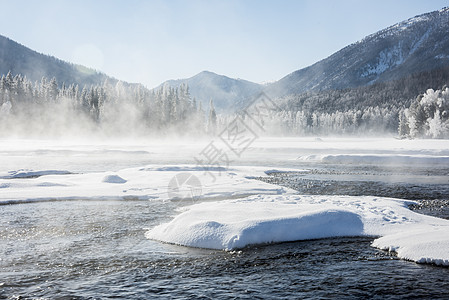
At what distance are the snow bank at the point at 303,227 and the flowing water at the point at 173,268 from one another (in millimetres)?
417

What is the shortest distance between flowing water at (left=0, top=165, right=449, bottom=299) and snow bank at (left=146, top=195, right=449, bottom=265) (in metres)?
0.42

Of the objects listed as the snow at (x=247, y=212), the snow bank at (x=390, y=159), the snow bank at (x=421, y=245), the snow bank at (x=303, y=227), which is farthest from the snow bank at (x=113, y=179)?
the snow bank at (x=390, y=159)

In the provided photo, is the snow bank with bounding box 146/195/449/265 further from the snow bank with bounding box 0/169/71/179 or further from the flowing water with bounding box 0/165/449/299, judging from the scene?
the snow bank with bounding box 0/169/71/179

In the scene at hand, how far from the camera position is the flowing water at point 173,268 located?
7.31 m

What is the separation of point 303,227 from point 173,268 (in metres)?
4.92

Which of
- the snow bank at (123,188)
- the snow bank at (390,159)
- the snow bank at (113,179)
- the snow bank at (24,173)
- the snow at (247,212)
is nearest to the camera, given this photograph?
the snow at (247,212)

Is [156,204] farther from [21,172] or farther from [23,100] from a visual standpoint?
[23,100]

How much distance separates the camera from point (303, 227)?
459 inches

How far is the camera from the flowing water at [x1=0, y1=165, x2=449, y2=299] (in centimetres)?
731

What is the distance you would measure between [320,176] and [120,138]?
6506 cm

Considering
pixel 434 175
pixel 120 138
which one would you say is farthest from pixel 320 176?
pixel 120 138

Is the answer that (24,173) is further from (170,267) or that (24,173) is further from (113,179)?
(170,267)

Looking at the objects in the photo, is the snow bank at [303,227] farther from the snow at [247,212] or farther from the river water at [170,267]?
the river water at [170,267]

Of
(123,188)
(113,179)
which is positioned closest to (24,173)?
(113,179)
